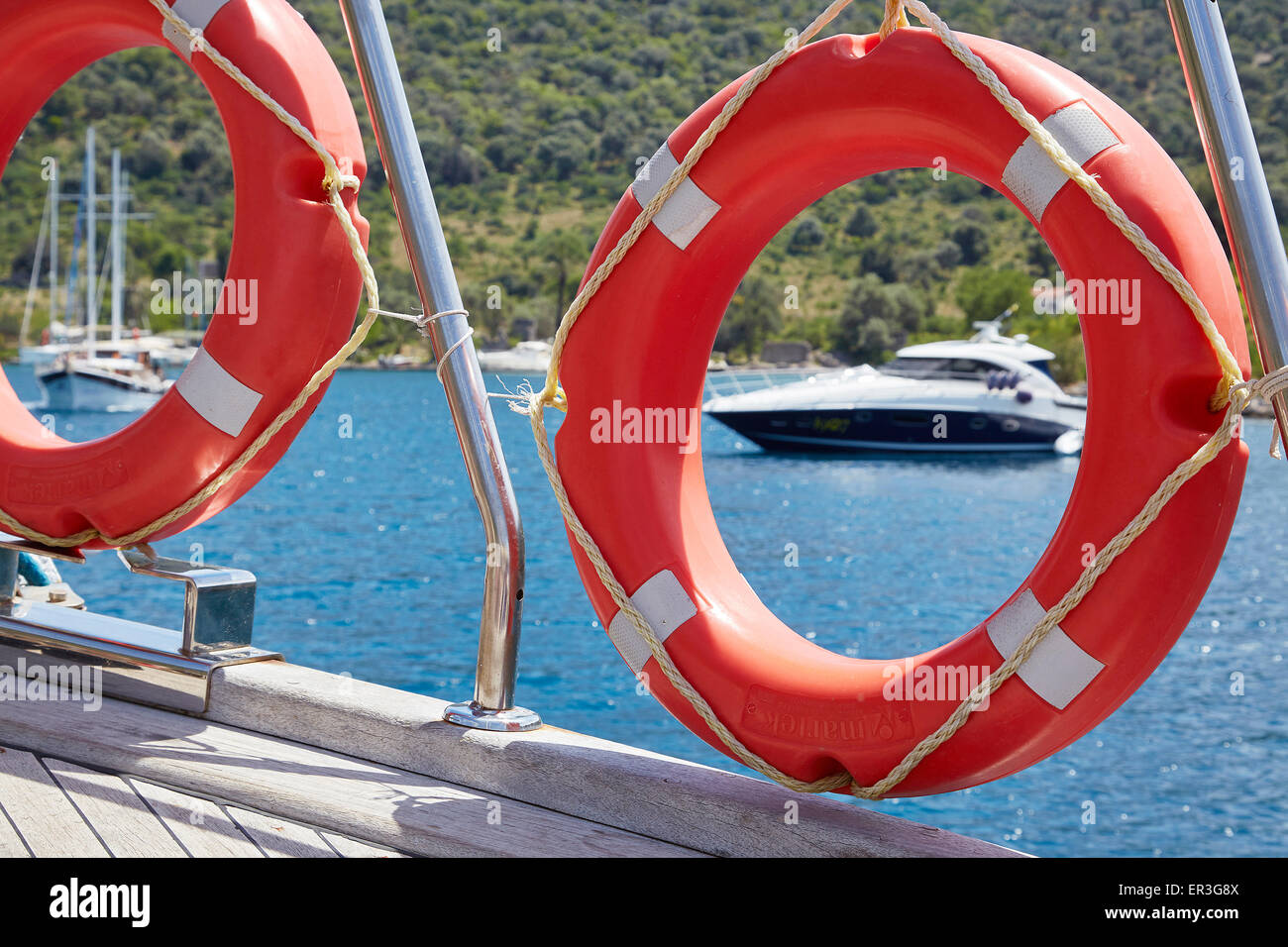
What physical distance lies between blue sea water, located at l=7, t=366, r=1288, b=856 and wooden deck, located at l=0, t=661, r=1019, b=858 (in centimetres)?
94

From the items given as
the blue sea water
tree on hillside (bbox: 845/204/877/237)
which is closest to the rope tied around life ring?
the blue sea water

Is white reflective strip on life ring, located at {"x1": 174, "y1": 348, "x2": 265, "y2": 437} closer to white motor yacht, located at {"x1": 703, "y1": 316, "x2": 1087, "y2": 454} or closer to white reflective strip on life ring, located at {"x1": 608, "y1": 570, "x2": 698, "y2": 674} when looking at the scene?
white reflective strip on life ring, located at {"x1": 608, "y1": 570, "x2": 698, "y2": 674}

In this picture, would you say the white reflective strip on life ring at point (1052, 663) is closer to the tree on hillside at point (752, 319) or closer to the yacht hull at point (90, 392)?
the yacht hull at point (90, 392)

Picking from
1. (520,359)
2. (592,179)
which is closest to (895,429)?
(520,359)

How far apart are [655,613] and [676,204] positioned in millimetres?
493

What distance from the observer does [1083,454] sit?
1.29m

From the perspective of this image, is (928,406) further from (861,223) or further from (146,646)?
(861,223)

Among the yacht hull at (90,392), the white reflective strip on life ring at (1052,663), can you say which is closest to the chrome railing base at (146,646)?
the white reflective strip on life ring at (1052,663)

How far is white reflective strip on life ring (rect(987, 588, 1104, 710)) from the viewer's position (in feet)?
4.10

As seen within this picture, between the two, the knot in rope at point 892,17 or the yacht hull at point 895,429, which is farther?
the yacht hull at point 895,429

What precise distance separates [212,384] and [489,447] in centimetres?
41

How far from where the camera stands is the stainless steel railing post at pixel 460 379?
1622 mm

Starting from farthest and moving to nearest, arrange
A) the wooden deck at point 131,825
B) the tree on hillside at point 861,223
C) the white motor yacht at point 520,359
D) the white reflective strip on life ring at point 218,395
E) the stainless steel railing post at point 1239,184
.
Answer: the tree on hillside at point 861,223 → the white motor yacht at point 520,359 → the white reflective strip on life ring at point 218,395 → the wooden deck at point 131,825 → the stainless steel railing post at point 1239,184
